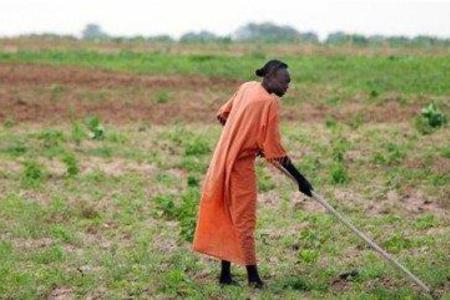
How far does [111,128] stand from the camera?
16250 mm

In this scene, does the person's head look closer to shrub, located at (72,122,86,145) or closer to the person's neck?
the person's neck

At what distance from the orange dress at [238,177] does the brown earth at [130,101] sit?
32.0 ft

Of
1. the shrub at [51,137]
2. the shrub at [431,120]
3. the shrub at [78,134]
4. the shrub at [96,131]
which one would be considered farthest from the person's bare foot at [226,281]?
the shrub at [431,120]

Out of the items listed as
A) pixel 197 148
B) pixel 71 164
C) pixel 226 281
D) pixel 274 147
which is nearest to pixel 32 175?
pixel 71 164

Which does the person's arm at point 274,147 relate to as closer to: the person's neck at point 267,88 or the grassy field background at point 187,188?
the person's neck at point 267,88

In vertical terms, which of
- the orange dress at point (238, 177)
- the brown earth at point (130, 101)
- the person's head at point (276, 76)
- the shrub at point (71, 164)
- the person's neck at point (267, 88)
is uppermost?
the person's head at point (276, 76)

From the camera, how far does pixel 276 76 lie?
23.1 feet

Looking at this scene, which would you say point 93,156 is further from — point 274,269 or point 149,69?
point 149,69

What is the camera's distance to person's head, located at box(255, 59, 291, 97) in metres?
7.02

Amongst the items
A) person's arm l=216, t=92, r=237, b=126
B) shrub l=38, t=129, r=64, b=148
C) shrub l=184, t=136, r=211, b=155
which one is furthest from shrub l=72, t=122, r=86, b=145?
person's arm l=216, t=92, r=237, b=126

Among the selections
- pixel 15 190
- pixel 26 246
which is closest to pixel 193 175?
pixel 15 190

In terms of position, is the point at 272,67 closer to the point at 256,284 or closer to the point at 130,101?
the point at 256,284

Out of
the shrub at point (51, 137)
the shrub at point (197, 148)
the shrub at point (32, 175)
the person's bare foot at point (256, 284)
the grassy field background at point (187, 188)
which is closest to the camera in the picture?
the person's bare foot at point (256, 284)

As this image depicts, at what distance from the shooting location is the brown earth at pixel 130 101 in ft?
57.5
